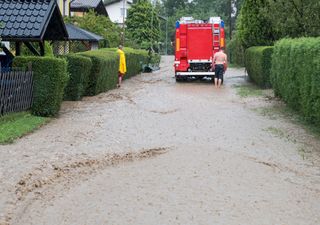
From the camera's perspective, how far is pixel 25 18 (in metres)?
17.0

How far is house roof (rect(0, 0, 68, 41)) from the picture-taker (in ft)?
53.4

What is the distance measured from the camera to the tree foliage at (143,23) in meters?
58.4

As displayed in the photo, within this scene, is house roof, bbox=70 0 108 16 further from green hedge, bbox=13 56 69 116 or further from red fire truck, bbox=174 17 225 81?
green hedge, bbox=13 56 69 116

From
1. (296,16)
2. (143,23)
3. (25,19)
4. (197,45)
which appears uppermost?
(143,23)

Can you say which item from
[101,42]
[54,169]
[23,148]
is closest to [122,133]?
[23,148]

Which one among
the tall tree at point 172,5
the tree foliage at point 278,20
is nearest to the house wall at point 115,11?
the tall tree at point 172,5

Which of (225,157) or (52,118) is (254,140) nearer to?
(225,157)

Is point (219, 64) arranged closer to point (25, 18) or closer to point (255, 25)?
point (255, 25)

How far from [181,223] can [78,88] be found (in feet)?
43.0

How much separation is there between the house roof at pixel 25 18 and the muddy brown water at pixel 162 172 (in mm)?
2814

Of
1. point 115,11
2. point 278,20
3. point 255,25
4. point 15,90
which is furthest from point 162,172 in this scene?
point 115,11

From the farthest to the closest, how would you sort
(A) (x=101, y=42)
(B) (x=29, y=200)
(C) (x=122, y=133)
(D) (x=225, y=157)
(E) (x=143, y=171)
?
(A) (x=101, y=42) → (C) (x=122, y=133) → (D) (x=225, y=157) → (E) (x=143, y=171) → (B) (x=29, y=200)

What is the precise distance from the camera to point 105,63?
22.4 metres

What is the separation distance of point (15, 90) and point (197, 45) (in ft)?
54.6
